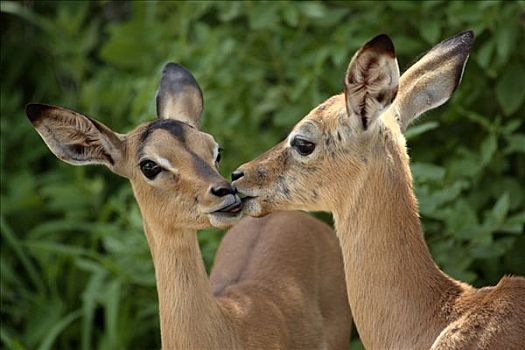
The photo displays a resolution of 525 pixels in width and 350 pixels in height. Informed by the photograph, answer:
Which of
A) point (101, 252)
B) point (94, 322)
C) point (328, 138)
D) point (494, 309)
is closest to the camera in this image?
point (494, 309)

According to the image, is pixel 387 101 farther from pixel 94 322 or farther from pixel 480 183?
pixel 94 322

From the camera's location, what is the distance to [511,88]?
271 inches

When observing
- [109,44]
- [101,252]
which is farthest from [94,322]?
[109,44]

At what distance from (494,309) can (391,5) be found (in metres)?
2.52

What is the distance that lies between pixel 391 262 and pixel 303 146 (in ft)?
1.78

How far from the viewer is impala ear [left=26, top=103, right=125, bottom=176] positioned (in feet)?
18.0

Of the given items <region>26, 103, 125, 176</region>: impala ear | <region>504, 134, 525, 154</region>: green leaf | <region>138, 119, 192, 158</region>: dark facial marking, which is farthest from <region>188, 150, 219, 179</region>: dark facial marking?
<region>504, 134, 525, 154</region>: green leaf

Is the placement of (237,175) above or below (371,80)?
below

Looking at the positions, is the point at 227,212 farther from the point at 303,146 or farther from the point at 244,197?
the point at 303,146

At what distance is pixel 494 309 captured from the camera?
475cm

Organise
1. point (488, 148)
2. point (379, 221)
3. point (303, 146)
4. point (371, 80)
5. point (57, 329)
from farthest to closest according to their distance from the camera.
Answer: point (57, 329)
point (488, 148)
point (303, 146)
point (379, 221)
point (371, 80)

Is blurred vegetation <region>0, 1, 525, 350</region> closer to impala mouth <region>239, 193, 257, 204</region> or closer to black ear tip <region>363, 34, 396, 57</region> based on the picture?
impala mouth <region>239, 193, 257, 204</region>

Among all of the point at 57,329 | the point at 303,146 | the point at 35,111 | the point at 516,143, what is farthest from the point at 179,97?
the point at 57,329

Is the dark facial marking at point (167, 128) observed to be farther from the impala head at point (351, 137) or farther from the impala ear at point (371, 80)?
the impala ear at point (371, 80)
